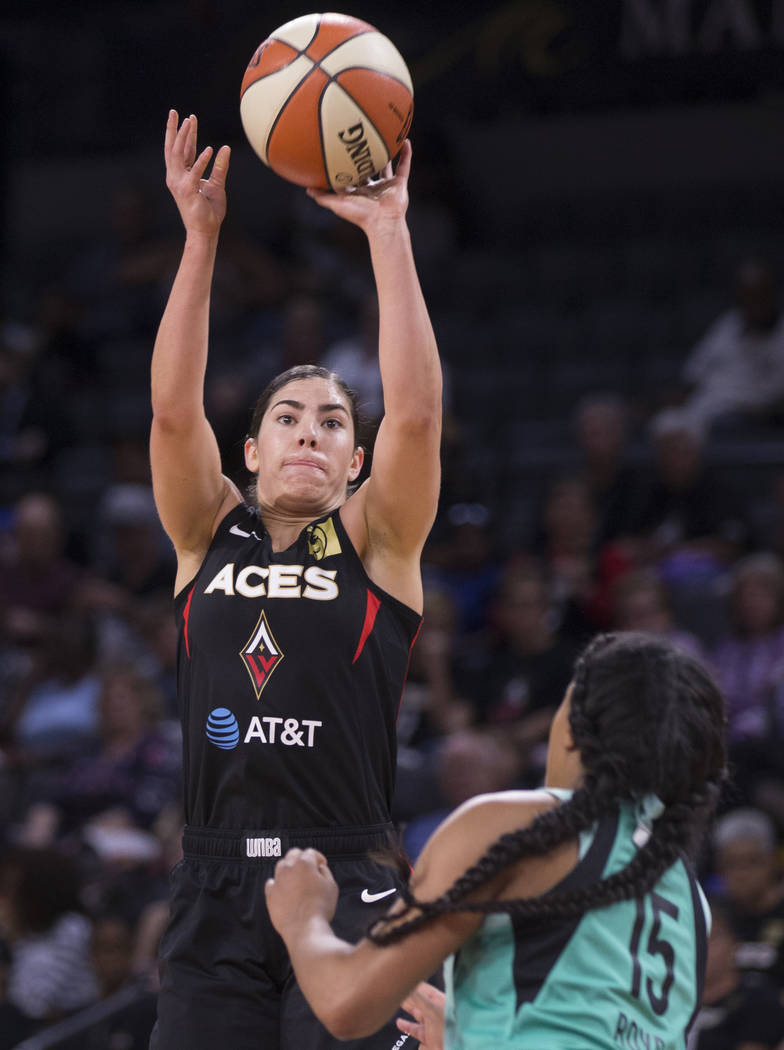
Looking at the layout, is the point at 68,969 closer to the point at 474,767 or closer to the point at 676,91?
the point at 474,767

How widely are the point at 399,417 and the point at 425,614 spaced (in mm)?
4385

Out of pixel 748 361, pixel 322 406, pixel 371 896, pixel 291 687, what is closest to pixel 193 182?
pixel 322 406

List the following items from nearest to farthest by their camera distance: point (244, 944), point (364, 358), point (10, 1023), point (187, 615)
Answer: point (244, 944), point (187, 615), point (10, 1023), point (364, 358)

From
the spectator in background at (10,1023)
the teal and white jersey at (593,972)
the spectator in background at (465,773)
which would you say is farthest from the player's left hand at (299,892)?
the spectator in background at (10,1023)

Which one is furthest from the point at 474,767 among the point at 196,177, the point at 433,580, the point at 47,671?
the point at 196,177

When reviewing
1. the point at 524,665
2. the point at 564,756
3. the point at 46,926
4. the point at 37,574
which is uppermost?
the point at 564,756

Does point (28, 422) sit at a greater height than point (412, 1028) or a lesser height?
greater

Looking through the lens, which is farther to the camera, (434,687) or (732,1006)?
(434,687)

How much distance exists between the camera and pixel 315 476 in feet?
12.2

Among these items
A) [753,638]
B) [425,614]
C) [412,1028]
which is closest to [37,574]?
[425,614]

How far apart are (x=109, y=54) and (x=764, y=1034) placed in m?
11.1

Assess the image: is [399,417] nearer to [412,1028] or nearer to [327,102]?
[327,102]

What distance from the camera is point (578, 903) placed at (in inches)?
101

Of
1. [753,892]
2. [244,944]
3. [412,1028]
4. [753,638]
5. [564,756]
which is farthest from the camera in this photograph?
[753,638]
